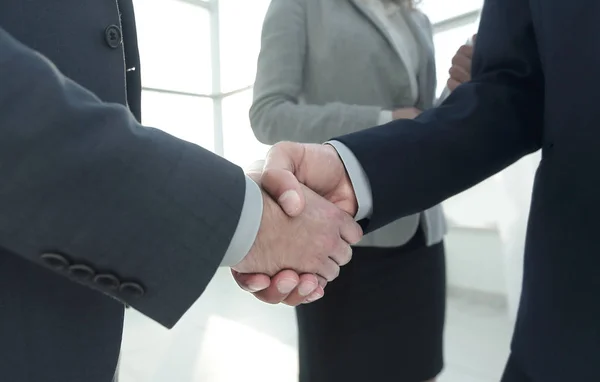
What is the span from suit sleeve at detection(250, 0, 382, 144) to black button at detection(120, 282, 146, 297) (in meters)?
0.56

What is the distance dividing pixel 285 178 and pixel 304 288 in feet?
0.44

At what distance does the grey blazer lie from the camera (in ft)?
2.95

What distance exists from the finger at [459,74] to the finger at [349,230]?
0.44 meters

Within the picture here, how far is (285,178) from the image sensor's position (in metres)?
0.56

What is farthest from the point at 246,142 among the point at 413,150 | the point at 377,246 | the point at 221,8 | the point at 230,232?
the point at 230,232

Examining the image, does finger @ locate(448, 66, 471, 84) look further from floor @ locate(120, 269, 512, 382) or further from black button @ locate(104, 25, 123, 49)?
floor @ locate(120, 269, 512, 382)

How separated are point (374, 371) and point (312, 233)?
0.52 meters

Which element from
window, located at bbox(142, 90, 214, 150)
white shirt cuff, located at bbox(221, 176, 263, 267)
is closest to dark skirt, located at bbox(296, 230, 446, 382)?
white shirt cuff, located at bbox(221, 176, 263, 267)

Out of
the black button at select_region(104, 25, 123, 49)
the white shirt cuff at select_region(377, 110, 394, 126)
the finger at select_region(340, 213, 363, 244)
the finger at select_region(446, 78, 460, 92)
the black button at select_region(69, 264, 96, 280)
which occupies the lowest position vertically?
the finger at select_region(340, 213, 363, 244)

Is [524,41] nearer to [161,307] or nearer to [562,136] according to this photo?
[562,136]

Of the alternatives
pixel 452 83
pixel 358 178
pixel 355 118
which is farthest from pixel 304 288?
pixel 452 83

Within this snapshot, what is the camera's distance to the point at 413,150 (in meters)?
0.61

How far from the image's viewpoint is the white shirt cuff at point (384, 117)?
0.86 m

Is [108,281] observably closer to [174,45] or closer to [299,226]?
[299,226]
